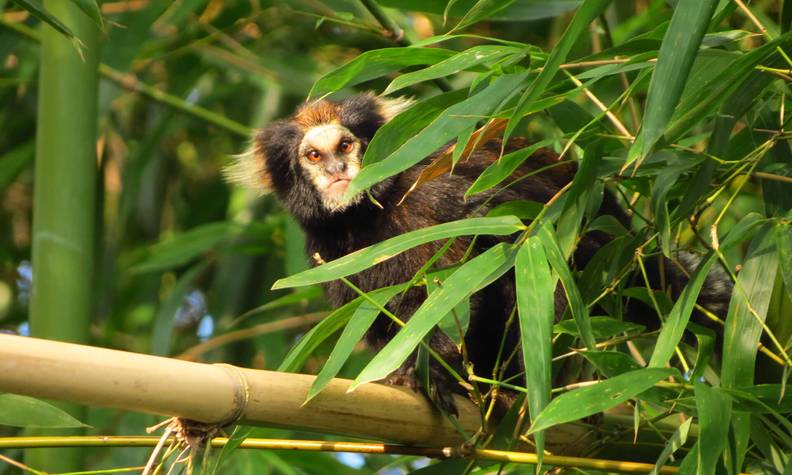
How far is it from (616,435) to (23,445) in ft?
4.73

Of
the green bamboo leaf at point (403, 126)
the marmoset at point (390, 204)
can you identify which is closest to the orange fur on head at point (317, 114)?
the marmoset at point (390, 204)

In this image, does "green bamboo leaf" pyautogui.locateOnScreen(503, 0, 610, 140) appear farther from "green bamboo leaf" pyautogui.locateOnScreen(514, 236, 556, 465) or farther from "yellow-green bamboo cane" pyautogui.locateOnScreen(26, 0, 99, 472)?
"yellow-green bamboo cane" pyautogui.locateOnScreen(26, 0, 99, 472)

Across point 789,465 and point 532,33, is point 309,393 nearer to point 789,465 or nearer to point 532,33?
point 789,465

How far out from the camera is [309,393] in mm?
2475

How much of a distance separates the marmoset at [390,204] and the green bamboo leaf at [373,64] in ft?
2.73

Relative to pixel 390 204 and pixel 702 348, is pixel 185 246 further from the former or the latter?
pixel 702 348

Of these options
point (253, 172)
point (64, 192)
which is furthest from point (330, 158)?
point (64, 192)

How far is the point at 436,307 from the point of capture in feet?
8.02

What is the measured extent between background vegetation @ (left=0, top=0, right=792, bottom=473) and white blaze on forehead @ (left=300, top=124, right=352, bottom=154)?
0.41m

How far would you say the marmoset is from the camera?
12.8 ft

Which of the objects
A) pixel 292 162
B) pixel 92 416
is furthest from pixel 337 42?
pixel 92 416

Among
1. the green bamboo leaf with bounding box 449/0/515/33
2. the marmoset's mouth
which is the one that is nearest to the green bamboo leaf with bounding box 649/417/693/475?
the green bamboo leaf with bounding box 449/0/515/33

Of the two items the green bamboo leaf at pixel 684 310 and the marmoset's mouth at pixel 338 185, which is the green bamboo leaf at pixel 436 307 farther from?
the marmoset's mouth at pixel 338 185

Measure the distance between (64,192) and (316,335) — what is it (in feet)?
4.06
